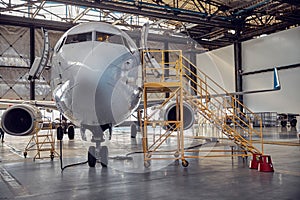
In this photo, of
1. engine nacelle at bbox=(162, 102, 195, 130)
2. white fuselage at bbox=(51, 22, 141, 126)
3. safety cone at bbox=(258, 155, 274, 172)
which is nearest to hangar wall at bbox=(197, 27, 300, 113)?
engine nacelle at bbox=(162, 102, 195, 130)

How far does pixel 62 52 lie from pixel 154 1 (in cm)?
1863

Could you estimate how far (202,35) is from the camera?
3331 cm

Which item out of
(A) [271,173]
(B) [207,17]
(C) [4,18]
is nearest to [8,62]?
(C) [4,18]

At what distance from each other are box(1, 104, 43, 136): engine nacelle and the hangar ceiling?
1167cm

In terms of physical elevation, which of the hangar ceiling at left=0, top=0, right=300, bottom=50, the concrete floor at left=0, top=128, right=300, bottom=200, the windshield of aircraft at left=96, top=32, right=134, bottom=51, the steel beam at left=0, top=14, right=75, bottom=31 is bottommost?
the concrete floor at left=0, top=128, right=300, bottom=200

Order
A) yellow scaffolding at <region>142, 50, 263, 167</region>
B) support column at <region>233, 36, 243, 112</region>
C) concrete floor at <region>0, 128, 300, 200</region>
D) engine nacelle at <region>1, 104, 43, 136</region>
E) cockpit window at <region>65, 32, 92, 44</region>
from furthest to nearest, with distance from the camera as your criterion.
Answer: support column at <region>233, 36, 243, 112</region>
engine nacelle at <region>1, 104, 43, 136</region>
yellow scaffolding at <region>142, 50, 263, 167</region>
cockpit window at <region>65, 32, 92, 44</region>
concrete floor at <region>0, 128, 300, 200</region>

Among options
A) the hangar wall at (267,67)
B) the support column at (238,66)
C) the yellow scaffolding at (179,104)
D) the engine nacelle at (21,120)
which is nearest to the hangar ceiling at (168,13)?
the support column at (238,66)

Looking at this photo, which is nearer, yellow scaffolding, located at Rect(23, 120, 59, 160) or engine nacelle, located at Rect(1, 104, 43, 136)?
engine nacelle, located at Rect(1, 104, 43, 136)

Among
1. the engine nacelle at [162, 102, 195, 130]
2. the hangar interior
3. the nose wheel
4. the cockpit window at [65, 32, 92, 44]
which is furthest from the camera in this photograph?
the engine nacelle at [162, 102, 195, 130]

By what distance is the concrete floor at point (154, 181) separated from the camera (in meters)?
5.32

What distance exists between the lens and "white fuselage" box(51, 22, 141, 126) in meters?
6.03

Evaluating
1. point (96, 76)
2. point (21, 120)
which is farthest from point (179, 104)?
point (21, 120)

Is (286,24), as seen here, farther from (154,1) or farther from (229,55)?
(154,1)

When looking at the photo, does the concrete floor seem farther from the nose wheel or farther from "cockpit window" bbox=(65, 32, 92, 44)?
"cockpit window" bbox=(65, 32, 92, 44)
